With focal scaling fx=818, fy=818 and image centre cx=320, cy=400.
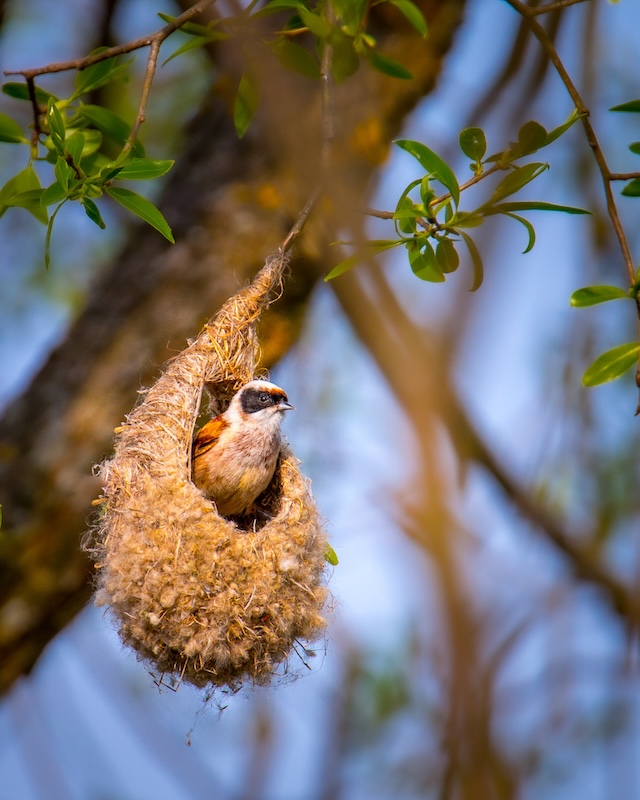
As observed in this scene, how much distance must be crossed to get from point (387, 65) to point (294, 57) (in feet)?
1.27

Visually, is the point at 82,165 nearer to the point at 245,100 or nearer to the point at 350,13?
the point at 245,100

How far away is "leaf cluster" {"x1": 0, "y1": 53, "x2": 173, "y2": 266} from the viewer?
2.06 meters

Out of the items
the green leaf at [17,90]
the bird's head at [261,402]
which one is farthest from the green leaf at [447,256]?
the green leaf at [17,90]

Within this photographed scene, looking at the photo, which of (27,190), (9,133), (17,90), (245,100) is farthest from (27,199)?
(245,100)

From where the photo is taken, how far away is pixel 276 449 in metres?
3.20

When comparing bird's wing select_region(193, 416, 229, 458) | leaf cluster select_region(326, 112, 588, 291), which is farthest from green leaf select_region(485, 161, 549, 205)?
bird's wing select_region(193, 416, 229, 458)

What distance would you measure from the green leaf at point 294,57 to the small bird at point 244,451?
3.91 feet

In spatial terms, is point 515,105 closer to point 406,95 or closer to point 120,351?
point 406,95

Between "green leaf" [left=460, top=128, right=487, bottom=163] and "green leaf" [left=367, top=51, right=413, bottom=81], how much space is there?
0.27m

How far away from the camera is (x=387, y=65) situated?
2.20m

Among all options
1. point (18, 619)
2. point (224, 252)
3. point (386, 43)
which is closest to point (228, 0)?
point (386, 43)

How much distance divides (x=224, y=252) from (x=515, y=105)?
5.83 feet

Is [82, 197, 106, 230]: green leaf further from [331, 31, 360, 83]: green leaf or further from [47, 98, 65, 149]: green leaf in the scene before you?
[331, 31, 360, 83]: green leaf

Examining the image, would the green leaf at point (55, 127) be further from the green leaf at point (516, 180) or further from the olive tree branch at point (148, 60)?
the green leaf at point (516, 180)
